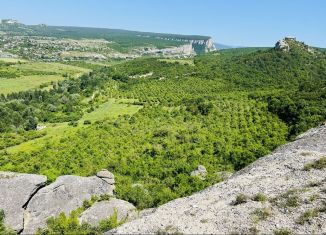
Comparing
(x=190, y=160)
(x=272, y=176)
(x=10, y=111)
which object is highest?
(x=272, y=176)

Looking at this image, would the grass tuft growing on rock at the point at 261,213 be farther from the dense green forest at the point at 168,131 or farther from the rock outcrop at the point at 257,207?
the dense green forest at the point at 168,131

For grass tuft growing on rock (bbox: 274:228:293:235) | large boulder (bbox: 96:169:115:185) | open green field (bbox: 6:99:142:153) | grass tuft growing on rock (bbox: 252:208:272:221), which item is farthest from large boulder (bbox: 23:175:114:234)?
open green field (bbox: 6:99:142:153)

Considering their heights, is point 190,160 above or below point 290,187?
below

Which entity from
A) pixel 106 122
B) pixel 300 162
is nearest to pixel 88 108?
pixel 106 122

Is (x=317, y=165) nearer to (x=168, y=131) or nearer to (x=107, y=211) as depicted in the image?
(x=107, y=211)

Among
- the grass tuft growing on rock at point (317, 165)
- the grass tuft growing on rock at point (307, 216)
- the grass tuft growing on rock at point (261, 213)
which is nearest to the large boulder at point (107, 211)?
the grass tuft growing on rock at point (261, 213)

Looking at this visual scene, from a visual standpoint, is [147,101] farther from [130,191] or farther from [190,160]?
[130,191]

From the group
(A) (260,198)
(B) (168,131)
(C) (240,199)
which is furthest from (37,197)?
(B) (168,131)
